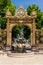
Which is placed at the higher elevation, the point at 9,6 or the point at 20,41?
the point at 9,6

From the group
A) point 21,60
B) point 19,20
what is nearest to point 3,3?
point 19,20

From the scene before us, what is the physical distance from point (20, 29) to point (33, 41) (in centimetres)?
1144

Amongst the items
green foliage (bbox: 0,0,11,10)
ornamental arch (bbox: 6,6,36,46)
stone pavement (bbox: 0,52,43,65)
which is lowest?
stone pavement (bbox: 0,52,43,65)

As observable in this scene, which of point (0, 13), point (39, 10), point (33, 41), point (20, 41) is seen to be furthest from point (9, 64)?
point (39, 10)

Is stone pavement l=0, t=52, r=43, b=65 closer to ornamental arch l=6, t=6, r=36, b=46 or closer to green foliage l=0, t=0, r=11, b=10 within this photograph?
ornamental arch l=6, t=6, r=36, b=46

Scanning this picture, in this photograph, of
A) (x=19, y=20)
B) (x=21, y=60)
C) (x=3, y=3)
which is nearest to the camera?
(x=21, y=60)

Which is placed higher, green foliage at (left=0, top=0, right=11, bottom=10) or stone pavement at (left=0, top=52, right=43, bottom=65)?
green foliage at (left=0, top=0, right=11, bottom=10)

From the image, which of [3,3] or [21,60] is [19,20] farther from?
[21,60]

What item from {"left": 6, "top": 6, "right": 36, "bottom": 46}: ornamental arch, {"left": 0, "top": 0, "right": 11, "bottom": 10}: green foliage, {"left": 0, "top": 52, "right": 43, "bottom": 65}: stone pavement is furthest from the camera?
{"left": 0, "top": 0, "right": 11, "bottom": 10}: green foliage

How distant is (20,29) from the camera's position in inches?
1619

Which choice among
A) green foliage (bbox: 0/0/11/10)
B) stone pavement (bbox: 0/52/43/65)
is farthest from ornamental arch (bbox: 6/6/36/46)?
green foliage (bbox: 0/0/11/10)

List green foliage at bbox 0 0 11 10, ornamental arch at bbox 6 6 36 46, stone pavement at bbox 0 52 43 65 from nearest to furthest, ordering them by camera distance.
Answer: stone pavement at bbox 0 52 43 65, ornamental arch at bbox 6 6 36 46, green foliage at bbox 0 0 11 10

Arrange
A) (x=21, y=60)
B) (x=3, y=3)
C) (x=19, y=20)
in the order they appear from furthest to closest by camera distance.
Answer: (x=3, y=3) → (x=19, y=20) → (x=21, y=60)

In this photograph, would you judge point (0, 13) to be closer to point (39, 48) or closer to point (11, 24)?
point (11, 24)
